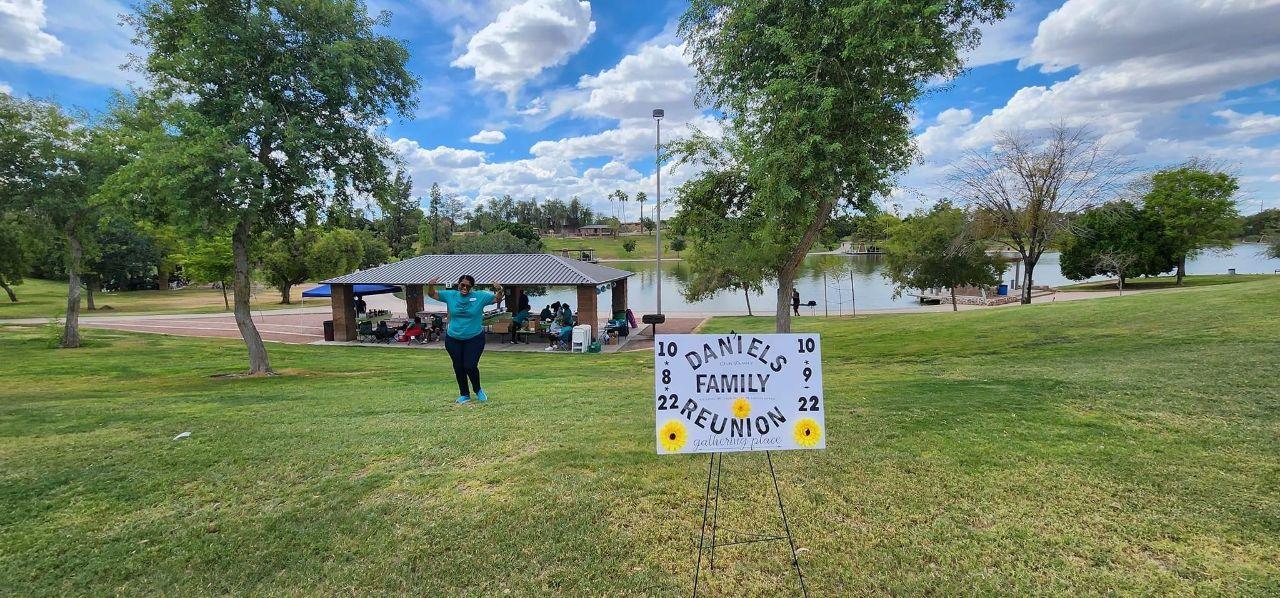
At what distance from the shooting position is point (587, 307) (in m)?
17.8

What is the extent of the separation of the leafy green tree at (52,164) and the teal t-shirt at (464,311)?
1109 cm

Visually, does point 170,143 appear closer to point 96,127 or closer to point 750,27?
point 96,127

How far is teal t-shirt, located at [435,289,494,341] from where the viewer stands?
642 centimetres

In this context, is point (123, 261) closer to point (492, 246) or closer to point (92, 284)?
point (92, 284)

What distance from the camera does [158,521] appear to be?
11.6 feet

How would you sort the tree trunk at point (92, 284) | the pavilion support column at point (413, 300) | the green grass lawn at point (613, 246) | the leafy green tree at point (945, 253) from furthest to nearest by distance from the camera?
1. the green grass lawn at point (613, 246)
2. the tree trunk at point (92, 284)
3. the leafy green tree at point (945, 253)
4. the pavilion support column at point (413, 300)

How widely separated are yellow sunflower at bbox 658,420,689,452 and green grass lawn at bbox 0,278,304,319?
3404 centimetres

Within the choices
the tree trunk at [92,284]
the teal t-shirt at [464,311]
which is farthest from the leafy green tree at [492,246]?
the teal t-shirt at [464,311]

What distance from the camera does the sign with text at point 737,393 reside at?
10.8 ft

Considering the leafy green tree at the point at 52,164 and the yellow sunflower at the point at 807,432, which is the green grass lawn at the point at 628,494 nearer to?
the yellow sunflower at the point at 807,432

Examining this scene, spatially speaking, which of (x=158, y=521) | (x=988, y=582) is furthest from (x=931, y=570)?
(x=158, y=521)

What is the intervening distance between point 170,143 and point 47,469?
6370mm

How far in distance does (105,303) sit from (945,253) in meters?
52.2

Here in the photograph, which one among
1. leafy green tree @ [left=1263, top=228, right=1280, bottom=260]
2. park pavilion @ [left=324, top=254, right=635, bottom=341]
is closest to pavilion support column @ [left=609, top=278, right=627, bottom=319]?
park pavilion @ [left=324, top=254, right=635, bottom=341]
